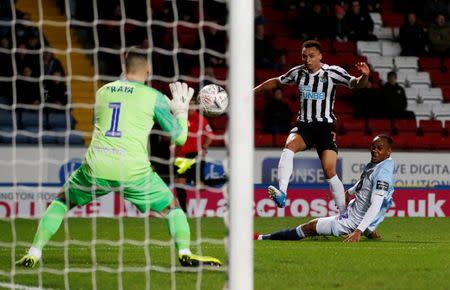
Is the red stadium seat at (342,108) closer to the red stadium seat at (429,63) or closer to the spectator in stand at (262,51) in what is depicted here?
the spectator in stand at (262,51)

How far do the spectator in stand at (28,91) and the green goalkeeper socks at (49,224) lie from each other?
6.11m

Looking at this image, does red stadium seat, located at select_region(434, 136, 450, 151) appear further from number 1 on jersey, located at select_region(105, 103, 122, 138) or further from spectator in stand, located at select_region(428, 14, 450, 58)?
number 1 on jersey, located at select_region(105, 103, 122, 138)

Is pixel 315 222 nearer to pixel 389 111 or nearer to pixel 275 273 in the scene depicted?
pixel 275 273

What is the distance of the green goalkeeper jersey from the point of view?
7523 mm

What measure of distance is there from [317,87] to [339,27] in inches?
322

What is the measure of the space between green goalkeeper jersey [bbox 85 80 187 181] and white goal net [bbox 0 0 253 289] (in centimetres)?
65

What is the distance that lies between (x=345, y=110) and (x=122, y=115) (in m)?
10.9

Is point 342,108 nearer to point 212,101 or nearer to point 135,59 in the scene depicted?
point 212,101

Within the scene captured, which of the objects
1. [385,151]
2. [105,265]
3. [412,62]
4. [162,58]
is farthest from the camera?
[412,62]

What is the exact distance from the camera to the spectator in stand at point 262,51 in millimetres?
17688

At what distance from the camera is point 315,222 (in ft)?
33.5

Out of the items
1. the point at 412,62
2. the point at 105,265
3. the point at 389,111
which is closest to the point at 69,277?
the point at 105,265

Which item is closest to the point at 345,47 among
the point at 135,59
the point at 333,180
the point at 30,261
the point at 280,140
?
the point at 280,140

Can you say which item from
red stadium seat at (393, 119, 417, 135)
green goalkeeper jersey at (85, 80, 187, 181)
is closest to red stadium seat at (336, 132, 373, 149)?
red stadium seat at (393, 119, 417, 135)
